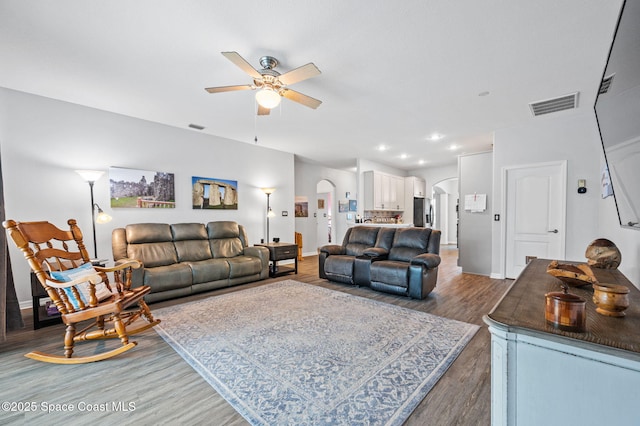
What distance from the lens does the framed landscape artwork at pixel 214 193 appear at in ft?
15.8

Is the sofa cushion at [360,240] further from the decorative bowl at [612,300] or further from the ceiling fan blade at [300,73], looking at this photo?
the decorative bowl at [612,300]

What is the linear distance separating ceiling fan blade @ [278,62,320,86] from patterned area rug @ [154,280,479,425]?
235 centimetres

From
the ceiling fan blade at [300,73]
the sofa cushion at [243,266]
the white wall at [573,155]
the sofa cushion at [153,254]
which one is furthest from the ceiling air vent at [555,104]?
the sofa cushion at [153,254]

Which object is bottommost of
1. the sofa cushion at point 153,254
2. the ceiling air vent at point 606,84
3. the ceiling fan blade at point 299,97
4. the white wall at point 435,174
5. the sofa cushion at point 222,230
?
the sofa cushion at point 153,254

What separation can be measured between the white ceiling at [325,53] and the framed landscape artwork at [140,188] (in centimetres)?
92

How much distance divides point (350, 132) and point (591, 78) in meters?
3.09

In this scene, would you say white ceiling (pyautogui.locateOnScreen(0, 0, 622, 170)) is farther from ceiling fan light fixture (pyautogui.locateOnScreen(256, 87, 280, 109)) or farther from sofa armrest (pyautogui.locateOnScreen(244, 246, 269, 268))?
sofa armrest (pyautogui.locateOnScreen(244, 246, 269, 268))

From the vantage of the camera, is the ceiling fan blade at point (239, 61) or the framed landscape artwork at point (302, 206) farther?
the framed landscape artwork at point (302, 206)

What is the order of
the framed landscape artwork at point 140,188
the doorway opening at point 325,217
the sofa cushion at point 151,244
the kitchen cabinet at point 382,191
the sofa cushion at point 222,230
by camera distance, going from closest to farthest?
the sofa cushion at point 151,244 < the framed landscape artwork at point 140,188 < the sofa cushion at point 222,230 < the kitchen cabinet at point 382,191 < the doorway opening at point 325,217

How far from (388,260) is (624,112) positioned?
3221mm

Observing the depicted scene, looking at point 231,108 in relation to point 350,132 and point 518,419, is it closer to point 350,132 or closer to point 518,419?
point 350,132

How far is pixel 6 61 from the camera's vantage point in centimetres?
254

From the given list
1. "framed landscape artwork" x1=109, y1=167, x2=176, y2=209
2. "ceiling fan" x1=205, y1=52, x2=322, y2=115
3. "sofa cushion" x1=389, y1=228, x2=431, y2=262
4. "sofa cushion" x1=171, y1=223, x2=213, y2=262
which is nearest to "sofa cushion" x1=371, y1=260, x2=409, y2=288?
"sofa cushion" x1=389, y1=228, x2=431, y2=262

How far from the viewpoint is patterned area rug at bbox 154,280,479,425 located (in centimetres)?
159
